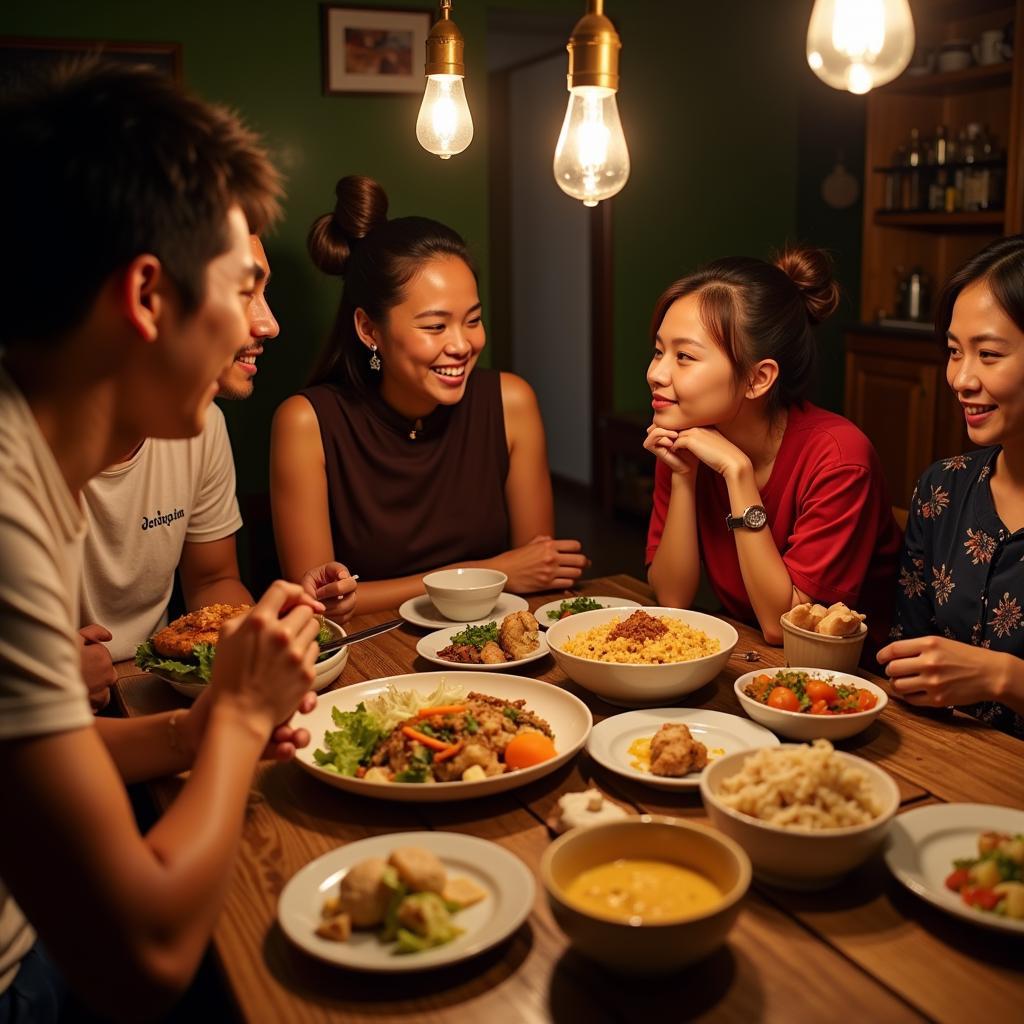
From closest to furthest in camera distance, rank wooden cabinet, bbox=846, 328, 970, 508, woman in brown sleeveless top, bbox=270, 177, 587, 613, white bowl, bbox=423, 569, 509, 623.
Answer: white bowl, bbox=423, 569, 509, 623, woman in brown sleeveless top, bbox=270, 177, 587, 613, wooden cabinet, bbox=846, 328, 970, 508

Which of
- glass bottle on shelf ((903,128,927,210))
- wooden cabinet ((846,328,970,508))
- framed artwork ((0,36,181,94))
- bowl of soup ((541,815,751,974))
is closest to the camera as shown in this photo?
bowl of soup ((541,815,751,974))

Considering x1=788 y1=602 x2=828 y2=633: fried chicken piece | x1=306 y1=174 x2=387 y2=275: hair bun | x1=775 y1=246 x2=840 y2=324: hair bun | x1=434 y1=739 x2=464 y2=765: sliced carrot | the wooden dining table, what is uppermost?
x1=306 y1=174 x2=387 y2=275: hair bun

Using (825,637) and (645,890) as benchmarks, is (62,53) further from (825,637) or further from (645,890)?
(645,890)

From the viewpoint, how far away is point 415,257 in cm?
259

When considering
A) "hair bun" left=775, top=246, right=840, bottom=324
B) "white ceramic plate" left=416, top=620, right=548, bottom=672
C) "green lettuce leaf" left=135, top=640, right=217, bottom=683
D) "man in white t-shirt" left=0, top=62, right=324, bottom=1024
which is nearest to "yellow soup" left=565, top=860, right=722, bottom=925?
"man in white t-shirt" left=0, top=62, right=324, bottom=1024

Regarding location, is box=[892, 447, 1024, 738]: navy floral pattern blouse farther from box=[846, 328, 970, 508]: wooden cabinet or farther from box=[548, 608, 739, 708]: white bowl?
box=[846, 328, 970, 508]: wooden cabinet

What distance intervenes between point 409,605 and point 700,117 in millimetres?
4681

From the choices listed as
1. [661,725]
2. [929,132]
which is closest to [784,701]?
[661,725]

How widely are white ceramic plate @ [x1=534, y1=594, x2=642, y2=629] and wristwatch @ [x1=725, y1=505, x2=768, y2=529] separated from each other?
244mm

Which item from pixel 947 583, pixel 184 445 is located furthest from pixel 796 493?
pixel 184 445

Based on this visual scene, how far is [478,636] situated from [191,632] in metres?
0.48

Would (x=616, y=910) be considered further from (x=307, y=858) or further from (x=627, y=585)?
(x=627, y=585)

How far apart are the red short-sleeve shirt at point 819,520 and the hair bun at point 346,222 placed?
995 mm

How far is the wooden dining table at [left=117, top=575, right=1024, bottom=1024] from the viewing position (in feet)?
3.28
